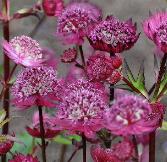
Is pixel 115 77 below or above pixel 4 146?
above

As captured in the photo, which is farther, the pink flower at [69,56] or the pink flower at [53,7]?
the pink flower at [53,7]

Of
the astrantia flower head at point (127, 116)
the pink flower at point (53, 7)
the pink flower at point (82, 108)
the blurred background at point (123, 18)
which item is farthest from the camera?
the blurred background at point (123, 18)

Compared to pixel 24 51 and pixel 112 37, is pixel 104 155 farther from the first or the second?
pixel 24 51

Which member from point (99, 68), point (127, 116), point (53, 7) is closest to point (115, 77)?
point (99, 68)

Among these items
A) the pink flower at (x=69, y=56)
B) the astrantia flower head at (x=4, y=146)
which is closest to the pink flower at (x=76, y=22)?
the pink flower at (x=69, y=56)

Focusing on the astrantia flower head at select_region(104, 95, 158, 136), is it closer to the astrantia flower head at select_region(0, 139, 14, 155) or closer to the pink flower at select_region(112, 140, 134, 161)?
the pink flower at select_region(112, 140, 134, 161)

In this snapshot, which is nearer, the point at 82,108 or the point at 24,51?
the point at 82,108

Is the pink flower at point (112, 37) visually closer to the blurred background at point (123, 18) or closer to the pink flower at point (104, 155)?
the pink flower at point (104, 155)
